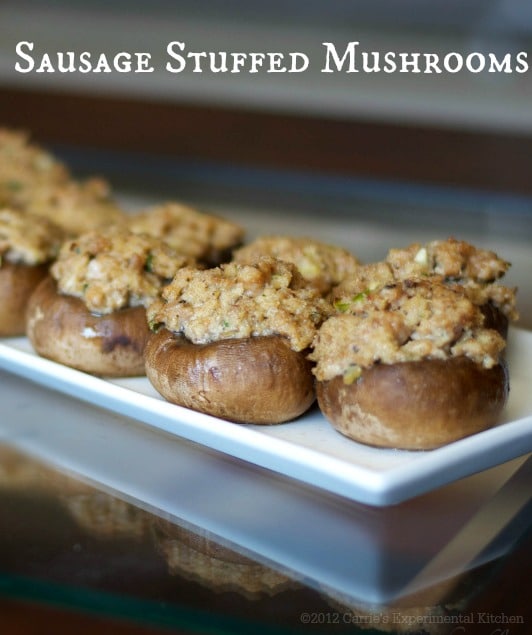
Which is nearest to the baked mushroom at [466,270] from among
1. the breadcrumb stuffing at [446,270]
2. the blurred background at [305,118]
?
the breadcrumb stuffing at [446,270]

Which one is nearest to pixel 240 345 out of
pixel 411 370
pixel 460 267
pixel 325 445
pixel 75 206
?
pixel 325 445

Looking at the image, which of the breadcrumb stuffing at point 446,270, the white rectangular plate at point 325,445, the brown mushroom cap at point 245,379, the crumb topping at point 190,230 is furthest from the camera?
the crumb topping at point 190,230

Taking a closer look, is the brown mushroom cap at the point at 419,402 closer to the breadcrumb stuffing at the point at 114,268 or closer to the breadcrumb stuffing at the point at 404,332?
the breadcrumb stuffing at the point at 404,332

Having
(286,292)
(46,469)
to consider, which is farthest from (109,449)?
(286,292)

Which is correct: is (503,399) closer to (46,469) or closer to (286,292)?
(286,292)

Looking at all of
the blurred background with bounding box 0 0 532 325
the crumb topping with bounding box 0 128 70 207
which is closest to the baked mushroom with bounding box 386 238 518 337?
the blurred background with bounding box 0 0 532 325

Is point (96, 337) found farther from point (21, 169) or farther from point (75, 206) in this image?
point (21, 169)

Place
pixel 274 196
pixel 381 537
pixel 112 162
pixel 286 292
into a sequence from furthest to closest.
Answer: pixel 112 162
pixel 274 196
pixel 286 292
pixel 381 537
